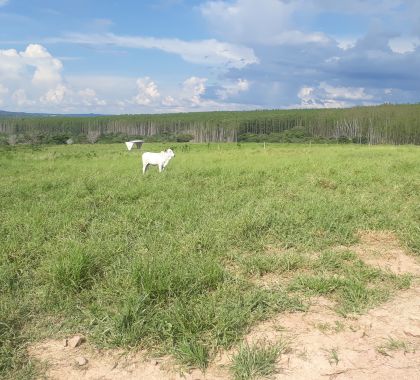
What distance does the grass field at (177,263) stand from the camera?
3697 mm

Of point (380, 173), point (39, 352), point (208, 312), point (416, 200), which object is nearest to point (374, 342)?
point (208, 312)

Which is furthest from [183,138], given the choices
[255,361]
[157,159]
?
[255,361]

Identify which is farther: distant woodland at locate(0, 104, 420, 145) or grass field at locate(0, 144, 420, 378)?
distant woodland at locate(0, 104, 420, 145)

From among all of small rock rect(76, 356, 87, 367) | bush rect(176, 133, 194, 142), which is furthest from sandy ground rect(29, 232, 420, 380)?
bush rect(176, 133, 194, 142)

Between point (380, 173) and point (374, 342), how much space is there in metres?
10.5

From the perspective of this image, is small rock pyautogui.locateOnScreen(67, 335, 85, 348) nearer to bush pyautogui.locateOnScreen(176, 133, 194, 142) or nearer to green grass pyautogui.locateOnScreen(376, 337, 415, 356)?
green grass pyautogui.locateOnScreen(376, 337, 415, 356)

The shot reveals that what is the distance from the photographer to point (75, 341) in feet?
11.8

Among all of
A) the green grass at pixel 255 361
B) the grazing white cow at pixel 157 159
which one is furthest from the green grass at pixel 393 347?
the grazing white cow at pixel 157 159

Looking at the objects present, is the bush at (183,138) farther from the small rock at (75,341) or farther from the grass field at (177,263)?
the small rock at (75,341)

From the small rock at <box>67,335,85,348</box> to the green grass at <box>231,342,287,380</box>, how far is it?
132 cm

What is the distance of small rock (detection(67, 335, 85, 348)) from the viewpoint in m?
3.56

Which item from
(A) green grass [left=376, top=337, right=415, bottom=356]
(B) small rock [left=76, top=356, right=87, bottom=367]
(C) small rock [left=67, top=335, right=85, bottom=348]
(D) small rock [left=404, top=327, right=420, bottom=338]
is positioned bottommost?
(B) small rock [left=76, top=356, right=87, bottom=367]

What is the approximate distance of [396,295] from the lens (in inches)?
171

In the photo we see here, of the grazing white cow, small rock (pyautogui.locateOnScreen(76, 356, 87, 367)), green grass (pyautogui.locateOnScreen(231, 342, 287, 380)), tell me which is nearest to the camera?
green grass (pyautogui.locateOnScreen(231, 342, 287, 380))
